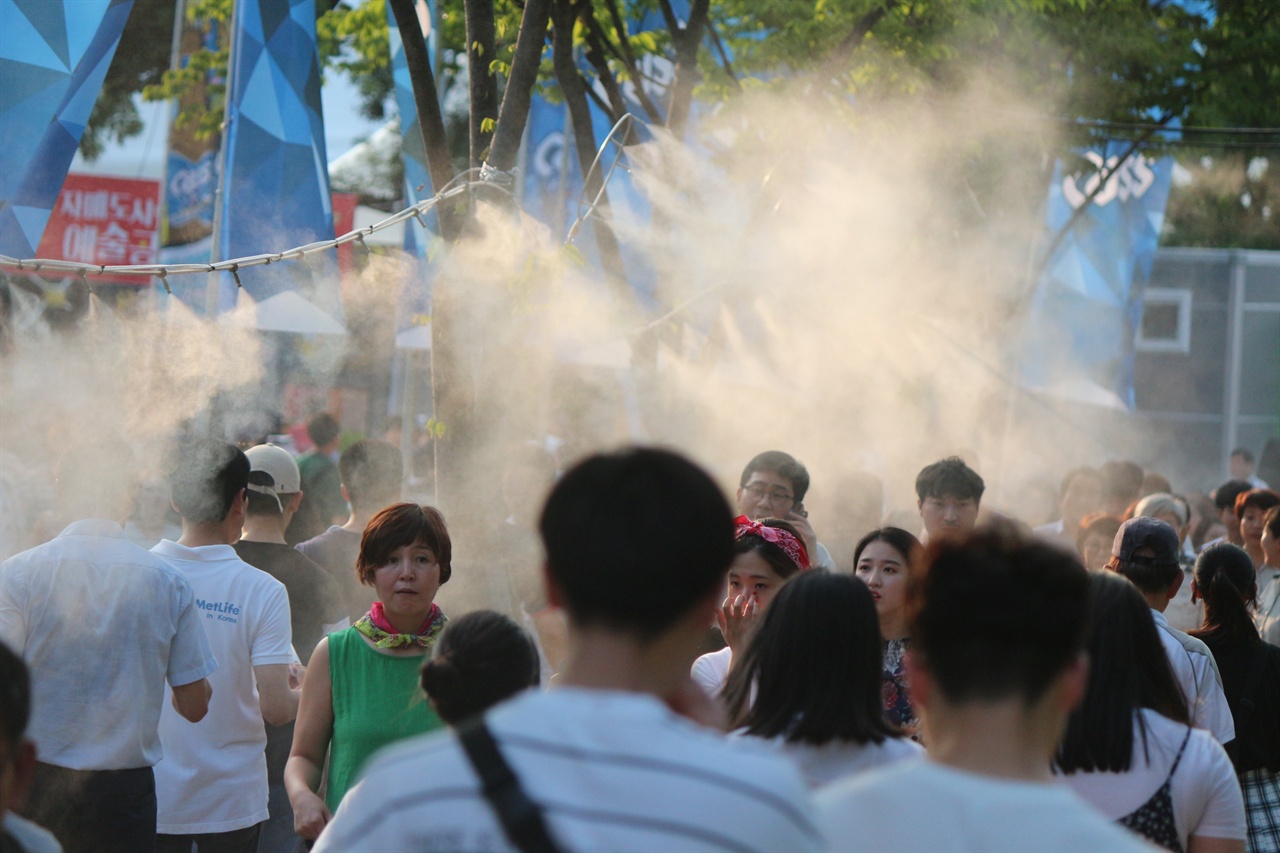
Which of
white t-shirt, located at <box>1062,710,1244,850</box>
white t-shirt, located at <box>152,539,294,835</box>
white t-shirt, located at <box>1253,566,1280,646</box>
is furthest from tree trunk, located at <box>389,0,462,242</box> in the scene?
white t-shirt, located at <box>1062,710,1244,850</box>

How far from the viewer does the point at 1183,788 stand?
2.39 meters

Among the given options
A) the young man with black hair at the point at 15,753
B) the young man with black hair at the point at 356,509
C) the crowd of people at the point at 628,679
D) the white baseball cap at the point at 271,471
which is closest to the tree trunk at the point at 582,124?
the young man with black hair at the point at 356,509

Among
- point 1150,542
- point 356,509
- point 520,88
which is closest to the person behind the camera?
point 1150,542

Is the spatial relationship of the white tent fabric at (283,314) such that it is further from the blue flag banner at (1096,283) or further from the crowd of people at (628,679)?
the blue flag banner at (1096,283)

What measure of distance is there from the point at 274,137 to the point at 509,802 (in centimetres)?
787

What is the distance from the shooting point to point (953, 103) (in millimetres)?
11531

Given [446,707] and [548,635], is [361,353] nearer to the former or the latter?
[548,635]

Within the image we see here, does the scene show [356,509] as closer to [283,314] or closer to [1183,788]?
[283,314]

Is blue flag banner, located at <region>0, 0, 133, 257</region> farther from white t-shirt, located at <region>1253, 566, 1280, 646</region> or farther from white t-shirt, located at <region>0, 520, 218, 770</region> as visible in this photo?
white t-shirt, located at <region>1253, 566, 1280, 646</region>

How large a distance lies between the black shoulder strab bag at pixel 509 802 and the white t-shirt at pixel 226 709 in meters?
2.76

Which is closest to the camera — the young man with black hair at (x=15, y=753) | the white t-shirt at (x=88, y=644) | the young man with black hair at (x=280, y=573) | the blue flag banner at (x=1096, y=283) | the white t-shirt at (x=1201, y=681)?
the young man with black hair at (x=15, y=753)

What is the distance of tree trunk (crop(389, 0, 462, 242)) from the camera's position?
5.76 meters

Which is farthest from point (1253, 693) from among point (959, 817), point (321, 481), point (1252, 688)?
point (321, 481)

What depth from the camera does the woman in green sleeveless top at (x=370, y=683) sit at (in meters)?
3.12
